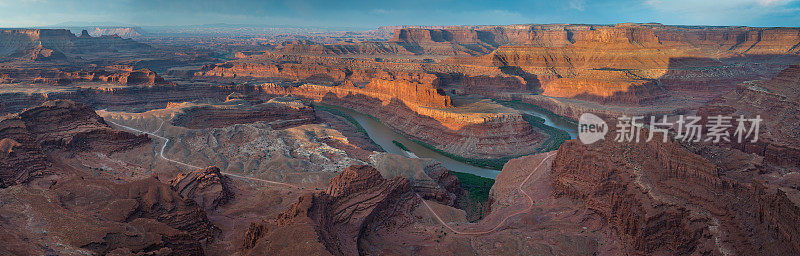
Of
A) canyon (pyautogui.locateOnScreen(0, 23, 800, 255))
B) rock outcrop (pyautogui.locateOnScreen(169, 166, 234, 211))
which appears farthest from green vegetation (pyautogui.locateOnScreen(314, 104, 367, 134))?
rock outcrop (pyautogui.locateOnScreen(169, 166, 234, 211))

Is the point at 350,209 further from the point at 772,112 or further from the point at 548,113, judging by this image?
the point at 548,113

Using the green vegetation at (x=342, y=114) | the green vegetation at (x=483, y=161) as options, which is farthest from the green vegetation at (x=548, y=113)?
the green vegetation at (x=342, y=114)

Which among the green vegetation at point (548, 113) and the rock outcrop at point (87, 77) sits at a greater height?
the rock outcrop at point (87, 77)

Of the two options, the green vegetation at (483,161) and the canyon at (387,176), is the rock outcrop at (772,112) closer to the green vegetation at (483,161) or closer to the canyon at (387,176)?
the canyon at (387,176)

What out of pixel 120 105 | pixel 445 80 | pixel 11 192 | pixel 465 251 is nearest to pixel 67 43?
pixel 120 105

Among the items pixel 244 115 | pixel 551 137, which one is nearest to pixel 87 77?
pixel 244 115

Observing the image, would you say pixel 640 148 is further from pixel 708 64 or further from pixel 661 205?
pixel 708 64

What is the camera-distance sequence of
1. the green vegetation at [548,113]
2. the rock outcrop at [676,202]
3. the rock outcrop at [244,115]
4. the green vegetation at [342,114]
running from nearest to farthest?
the rock outcrop at [676,202] → the rock outcrop at [244,115] → the green vegetation at [342,114] → the green vegetation at [548,113]
